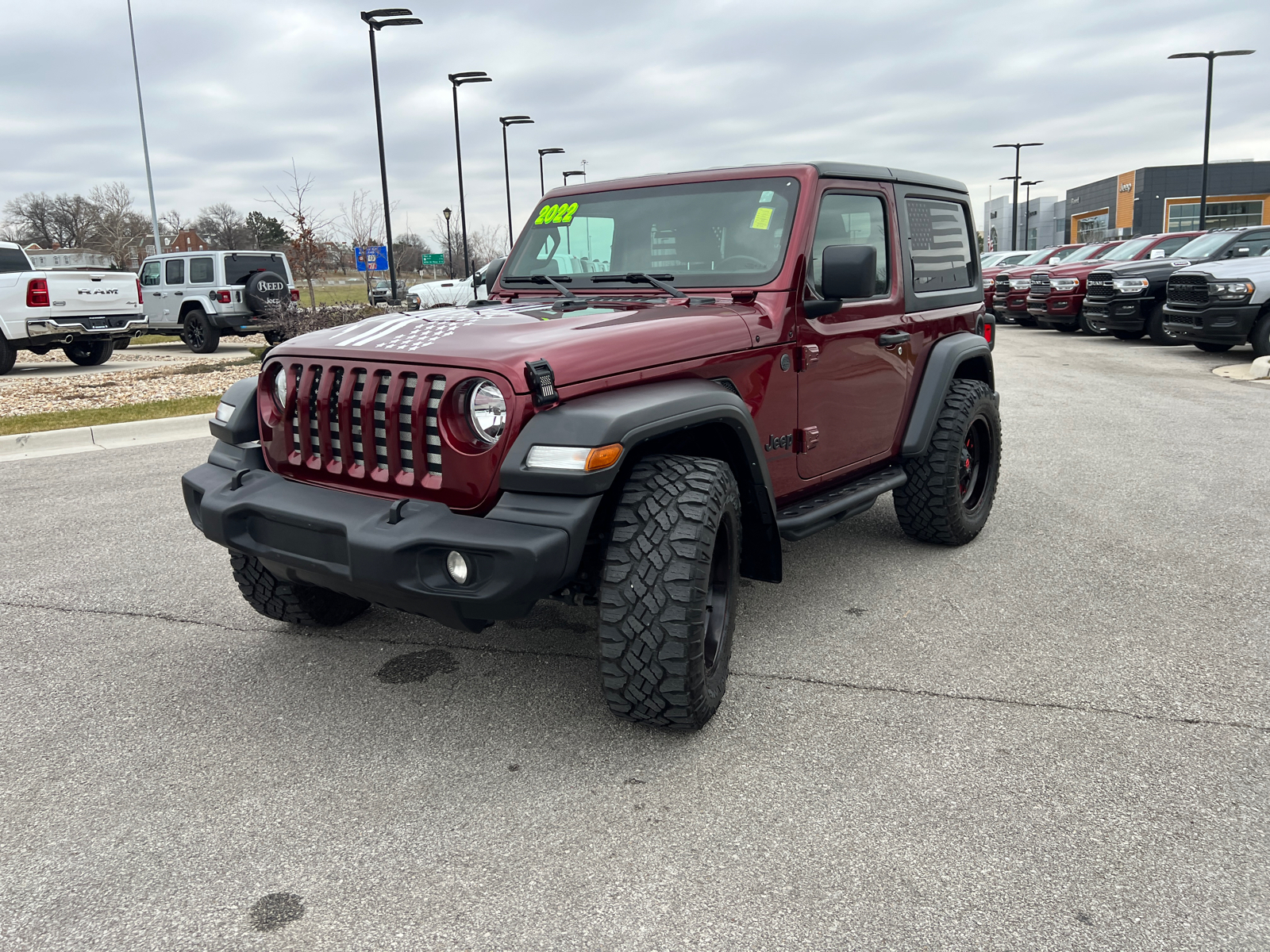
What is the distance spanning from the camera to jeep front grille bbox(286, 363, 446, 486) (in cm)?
287

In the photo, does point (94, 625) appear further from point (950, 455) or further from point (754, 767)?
point (950, 455)

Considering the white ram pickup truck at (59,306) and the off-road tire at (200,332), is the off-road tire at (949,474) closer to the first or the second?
the white ram pickup truck at (59,306)

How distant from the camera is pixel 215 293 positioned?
16422 mm

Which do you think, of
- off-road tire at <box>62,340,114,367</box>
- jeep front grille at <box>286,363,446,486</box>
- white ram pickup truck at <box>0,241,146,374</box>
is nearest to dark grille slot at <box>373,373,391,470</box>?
jeep front grille at <box>286,363,446,486</box>

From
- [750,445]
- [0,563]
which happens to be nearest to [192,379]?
[0,563]

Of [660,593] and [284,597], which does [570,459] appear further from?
[284,597]

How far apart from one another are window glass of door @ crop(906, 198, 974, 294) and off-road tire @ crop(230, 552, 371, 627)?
305 centimetres

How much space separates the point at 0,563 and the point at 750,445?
4058mm

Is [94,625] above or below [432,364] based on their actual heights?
below

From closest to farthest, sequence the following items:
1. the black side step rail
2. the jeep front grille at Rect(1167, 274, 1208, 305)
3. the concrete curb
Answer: the black side step rail
the concrete curb
the jeep front grille at Rect(1167, 274, 1208, 305)

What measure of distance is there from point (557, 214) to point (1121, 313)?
46.2 feet

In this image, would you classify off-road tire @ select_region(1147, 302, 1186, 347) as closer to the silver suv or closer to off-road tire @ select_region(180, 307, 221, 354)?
the silver suv

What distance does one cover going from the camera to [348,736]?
10.2ft

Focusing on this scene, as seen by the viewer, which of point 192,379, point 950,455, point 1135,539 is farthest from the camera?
point 192,379
